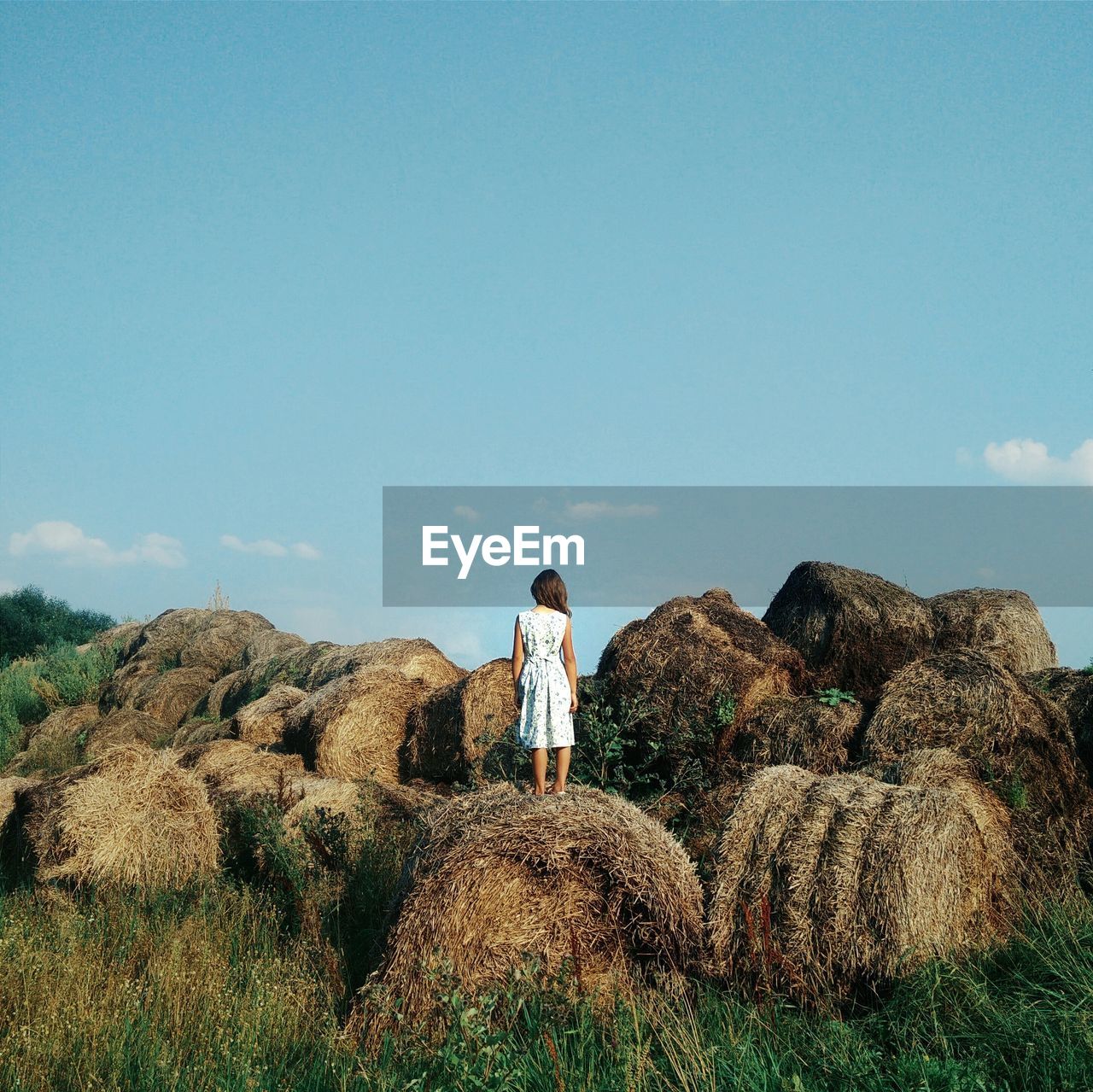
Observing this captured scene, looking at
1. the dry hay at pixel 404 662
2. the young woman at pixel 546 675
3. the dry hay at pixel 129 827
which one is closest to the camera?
the young woman at pixel 546 675

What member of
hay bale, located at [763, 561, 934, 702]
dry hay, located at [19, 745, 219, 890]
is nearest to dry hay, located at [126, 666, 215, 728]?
dry hay, located at [19, 745, 219, 890]

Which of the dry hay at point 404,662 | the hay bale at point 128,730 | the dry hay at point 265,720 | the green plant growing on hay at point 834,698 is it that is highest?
the dry hay at point 404,662

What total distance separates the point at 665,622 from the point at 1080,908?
5133 mm

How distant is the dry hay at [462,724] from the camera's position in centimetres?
1255

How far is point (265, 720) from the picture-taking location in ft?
51.6

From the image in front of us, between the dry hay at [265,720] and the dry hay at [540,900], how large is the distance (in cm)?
893

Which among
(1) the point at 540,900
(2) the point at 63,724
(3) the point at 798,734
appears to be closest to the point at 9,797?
(1) the point at 540,900

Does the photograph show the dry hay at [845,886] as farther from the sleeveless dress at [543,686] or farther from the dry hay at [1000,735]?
the sleeveless dress at [543,686]

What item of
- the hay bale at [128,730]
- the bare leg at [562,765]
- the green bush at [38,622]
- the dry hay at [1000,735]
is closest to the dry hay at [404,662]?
the hay bale at [128,730]

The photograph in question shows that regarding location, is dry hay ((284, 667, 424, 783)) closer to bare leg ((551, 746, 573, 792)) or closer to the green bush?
bare leg ((551, 746, 573, 792))

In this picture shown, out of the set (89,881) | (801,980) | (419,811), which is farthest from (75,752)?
(801,980)

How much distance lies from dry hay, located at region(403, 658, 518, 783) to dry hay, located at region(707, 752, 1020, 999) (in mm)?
5076

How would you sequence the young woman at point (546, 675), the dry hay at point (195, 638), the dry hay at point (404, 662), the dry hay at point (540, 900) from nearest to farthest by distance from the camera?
the dry hay at point (540, 900)
the young woman at point (546, 675)
the dry hay at point (404, 662)
the dry hay at point (195, 638)

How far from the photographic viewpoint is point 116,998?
291 inches
